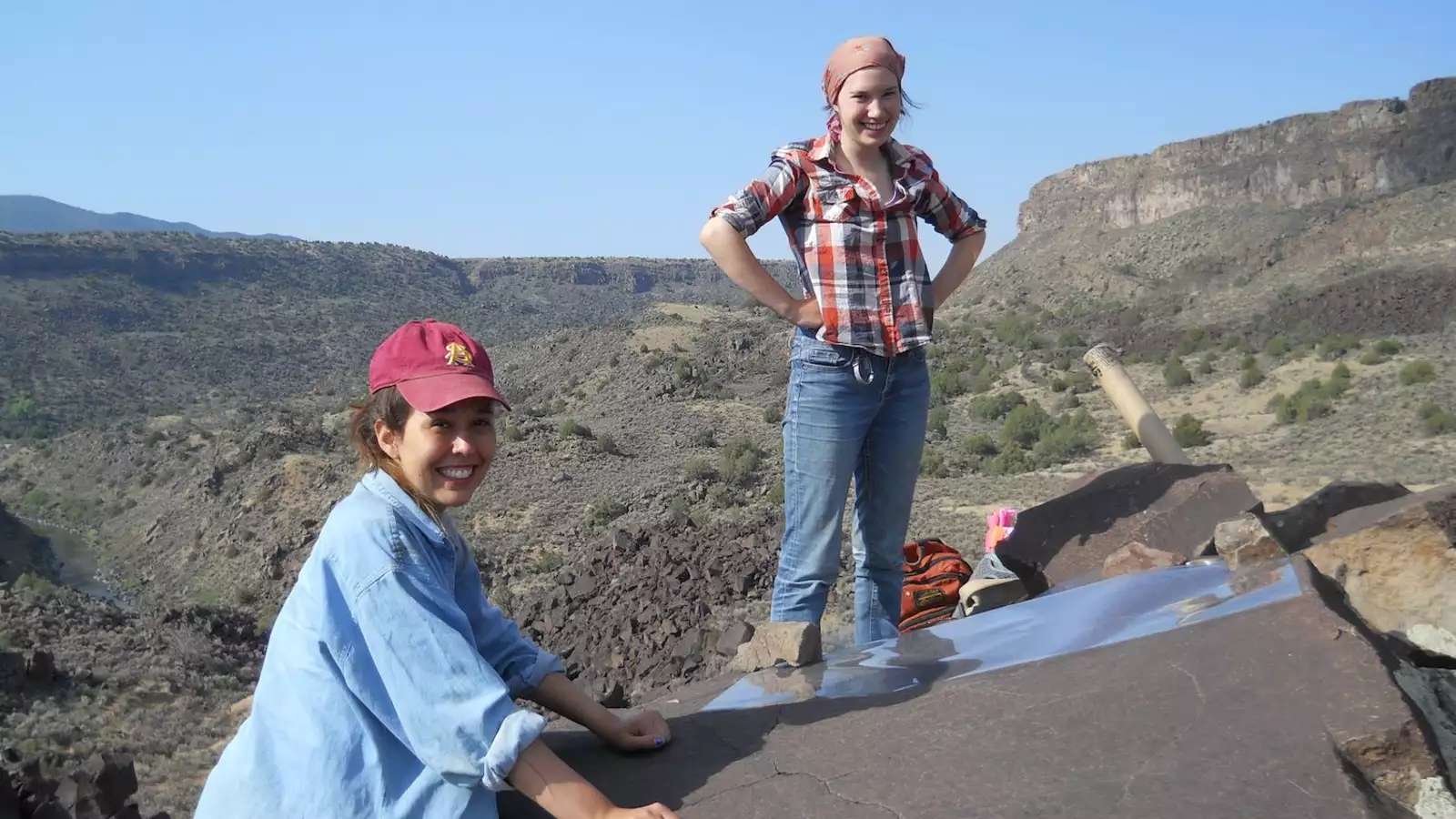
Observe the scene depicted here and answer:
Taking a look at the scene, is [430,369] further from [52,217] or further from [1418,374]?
[52,217]

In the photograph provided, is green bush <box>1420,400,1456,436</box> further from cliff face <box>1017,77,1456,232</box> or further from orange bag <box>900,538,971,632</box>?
cliff face <box>1017,77,1456,232</box>

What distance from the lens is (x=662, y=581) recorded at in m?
8.37

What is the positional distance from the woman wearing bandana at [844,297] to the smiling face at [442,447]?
139 centimetres

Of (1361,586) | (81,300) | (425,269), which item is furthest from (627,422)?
(425,269)

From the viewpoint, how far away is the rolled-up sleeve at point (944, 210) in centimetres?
368

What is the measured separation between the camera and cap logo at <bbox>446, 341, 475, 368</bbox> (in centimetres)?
218

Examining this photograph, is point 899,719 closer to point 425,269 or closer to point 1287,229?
point 1287,229

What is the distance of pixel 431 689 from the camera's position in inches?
76.7

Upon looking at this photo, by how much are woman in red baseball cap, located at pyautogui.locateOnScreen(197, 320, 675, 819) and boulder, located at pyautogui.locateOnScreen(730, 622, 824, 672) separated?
50.9 inches

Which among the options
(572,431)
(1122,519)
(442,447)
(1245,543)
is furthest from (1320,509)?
(572,431)

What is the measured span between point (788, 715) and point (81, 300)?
2248 inches

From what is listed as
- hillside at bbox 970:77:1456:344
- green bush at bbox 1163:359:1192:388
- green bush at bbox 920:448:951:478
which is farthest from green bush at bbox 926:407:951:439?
hillside at bbox 970:77:1456:344

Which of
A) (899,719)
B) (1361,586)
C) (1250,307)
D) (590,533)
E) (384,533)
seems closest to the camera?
(384,533)

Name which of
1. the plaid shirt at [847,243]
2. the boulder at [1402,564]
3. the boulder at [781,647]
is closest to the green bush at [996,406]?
the boulder at [1402,564]
